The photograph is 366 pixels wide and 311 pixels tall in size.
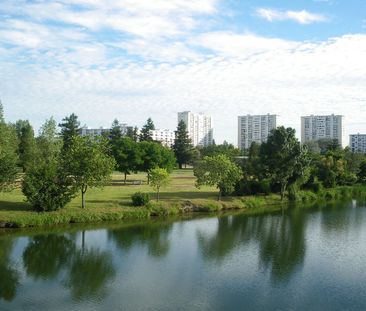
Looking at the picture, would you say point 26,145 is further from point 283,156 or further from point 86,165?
point 283,156

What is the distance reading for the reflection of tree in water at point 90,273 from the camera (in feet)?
71.5

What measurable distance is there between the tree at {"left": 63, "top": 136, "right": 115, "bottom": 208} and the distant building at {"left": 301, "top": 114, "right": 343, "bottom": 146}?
6098 inches

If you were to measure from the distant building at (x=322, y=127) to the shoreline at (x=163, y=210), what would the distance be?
432ft

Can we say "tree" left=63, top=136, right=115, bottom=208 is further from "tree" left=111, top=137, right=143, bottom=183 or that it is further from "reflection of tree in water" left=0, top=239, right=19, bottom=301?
"tree" left=111, top=137, right=143, bottom=183

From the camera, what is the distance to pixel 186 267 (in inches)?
1028

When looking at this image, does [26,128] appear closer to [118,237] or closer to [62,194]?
[62,194]

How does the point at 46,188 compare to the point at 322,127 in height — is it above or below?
below

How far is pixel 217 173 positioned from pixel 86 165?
49.3 feet

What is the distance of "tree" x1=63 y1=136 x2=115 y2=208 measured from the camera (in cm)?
3956

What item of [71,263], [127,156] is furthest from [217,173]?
[71,263]

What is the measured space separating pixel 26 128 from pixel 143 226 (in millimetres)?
43556

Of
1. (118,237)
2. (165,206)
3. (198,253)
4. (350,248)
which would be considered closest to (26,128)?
(165,206)

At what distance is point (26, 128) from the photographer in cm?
7469

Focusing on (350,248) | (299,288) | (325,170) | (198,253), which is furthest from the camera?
(325,170)
